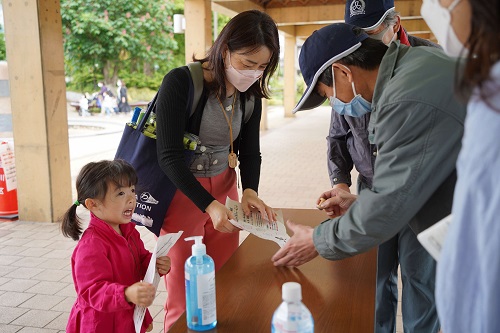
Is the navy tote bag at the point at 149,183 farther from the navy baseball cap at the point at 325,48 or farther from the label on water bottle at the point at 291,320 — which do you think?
the label on water bottle at the point at 291,320

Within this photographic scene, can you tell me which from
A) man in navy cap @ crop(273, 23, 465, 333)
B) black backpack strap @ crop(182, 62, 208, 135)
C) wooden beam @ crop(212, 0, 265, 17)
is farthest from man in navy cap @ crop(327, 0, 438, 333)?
wooden beam @ crop(212, 0, 265, 17)

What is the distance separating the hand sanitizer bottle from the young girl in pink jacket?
9.4 inches

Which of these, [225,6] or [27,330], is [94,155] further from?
[27,330]

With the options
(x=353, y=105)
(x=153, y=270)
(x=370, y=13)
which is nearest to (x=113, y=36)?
(x=370, y=13)

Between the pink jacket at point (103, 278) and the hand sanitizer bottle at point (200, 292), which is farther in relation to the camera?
the pink jacket at point (103, 278)

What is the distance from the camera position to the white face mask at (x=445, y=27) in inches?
33.1

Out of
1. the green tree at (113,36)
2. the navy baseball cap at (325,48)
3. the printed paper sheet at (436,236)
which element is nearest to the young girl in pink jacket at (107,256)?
the navy baseball cap at (325,48)

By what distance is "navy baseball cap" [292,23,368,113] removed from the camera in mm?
1477

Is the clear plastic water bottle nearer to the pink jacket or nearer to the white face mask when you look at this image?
the white face mask

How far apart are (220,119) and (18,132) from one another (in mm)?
3251

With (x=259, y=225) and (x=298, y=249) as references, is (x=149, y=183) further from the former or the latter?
(x=298, y=249)

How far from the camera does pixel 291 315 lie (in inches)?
39.3

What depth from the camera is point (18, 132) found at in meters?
4.57

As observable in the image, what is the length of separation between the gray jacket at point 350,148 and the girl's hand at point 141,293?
41.0 inches
